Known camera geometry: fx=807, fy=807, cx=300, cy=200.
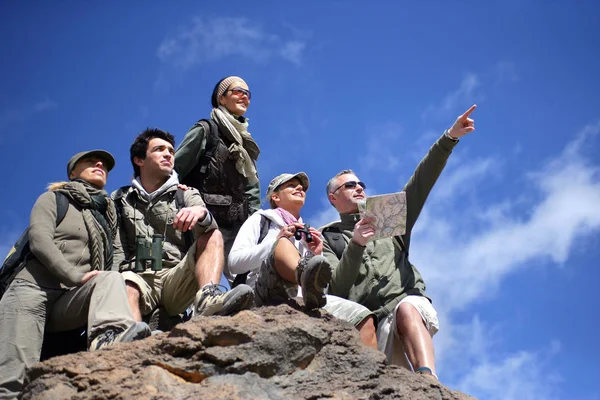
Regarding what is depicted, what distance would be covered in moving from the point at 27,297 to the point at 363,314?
2.90 metres

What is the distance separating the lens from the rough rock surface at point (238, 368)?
5.04 meters

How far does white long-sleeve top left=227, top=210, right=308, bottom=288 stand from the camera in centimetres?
733

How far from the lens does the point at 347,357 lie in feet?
18.6

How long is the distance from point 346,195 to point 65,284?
3.25 metres

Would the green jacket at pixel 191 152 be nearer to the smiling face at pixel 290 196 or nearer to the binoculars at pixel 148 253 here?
the smiling face at pixel 290 196

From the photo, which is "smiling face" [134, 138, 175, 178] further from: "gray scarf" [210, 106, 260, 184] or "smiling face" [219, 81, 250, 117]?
"smiling face" [219, 81, 250, 117]

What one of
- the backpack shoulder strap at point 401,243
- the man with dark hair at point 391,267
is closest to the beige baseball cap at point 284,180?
the man with dark hair at point 391,267

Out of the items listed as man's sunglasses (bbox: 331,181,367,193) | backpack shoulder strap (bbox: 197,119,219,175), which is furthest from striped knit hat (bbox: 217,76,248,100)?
man's sunglasses (bbox: 331,181,367,193)

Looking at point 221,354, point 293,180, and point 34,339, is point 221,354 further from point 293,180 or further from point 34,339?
point 293,180

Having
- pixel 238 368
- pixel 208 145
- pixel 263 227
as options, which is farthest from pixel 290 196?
pixel 238 368

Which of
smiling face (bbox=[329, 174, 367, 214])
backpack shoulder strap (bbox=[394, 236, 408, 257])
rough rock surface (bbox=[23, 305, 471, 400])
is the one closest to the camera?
rough rock surface (bbox=[23, 305, 471, 400])

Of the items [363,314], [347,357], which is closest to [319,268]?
[347,357]

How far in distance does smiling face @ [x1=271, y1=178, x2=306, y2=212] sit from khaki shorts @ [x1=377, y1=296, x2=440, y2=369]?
146 centimetres

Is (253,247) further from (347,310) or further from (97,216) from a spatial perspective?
(97,216)
